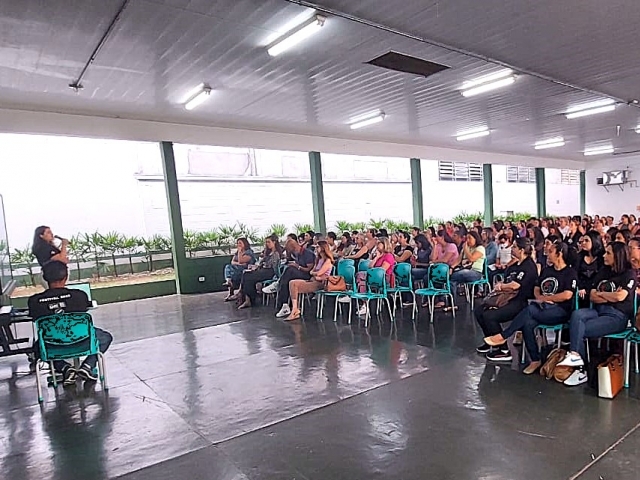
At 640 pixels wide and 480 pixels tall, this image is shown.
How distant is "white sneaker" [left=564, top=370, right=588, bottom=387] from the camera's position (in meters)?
3.73

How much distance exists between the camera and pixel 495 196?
15.3m

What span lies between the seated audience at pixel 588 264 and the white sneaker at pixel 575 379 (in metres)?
0.62

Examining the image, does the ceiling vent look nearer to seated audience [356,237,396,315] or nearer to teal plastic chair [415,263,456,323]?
seated audience [356,237,396,315]

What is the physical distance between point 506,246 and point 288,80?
426 centimetres

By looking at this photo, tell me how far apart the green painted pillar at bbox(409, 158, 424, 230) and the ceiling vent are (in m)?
6.35

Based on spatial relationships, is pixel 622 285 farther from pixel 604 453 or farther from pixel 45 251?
pixel 45 251

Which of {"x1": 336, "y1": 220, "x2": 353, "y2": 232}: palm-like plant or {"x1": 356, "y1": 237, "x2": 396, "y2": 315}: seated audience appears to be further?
{"x1": 336, "y1": 220, "x2": 353, "y2": 232}: palm-like plant

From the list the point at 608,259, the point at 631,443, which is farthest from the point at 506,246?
the point at 631,443

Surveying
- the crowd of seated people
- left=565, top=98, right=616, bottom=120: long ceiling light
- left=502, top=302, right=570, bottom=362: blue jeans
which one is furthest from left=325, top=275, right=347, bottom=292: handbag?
left=565, top=98, right=616, bottom=120: long ceiling light

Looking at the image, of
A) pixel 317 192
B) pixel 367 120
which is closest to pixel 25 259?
pixel 317 192

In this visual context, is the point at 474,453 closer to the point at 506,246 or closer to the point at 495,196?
the point at 506,246

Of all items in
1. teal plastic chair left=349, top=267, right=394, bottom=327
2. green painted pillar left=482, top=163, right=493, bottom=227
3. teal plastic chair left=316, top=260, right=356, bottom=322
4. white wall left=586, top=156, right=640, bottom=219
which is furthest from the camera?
white wall left=586, top=156, right=640, bottom=219

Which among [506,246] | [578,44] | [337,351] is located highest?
[578,44]

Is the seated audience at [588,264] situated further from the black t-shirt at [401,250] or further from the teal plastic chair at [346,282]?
the black t-shirt at [401,250]
